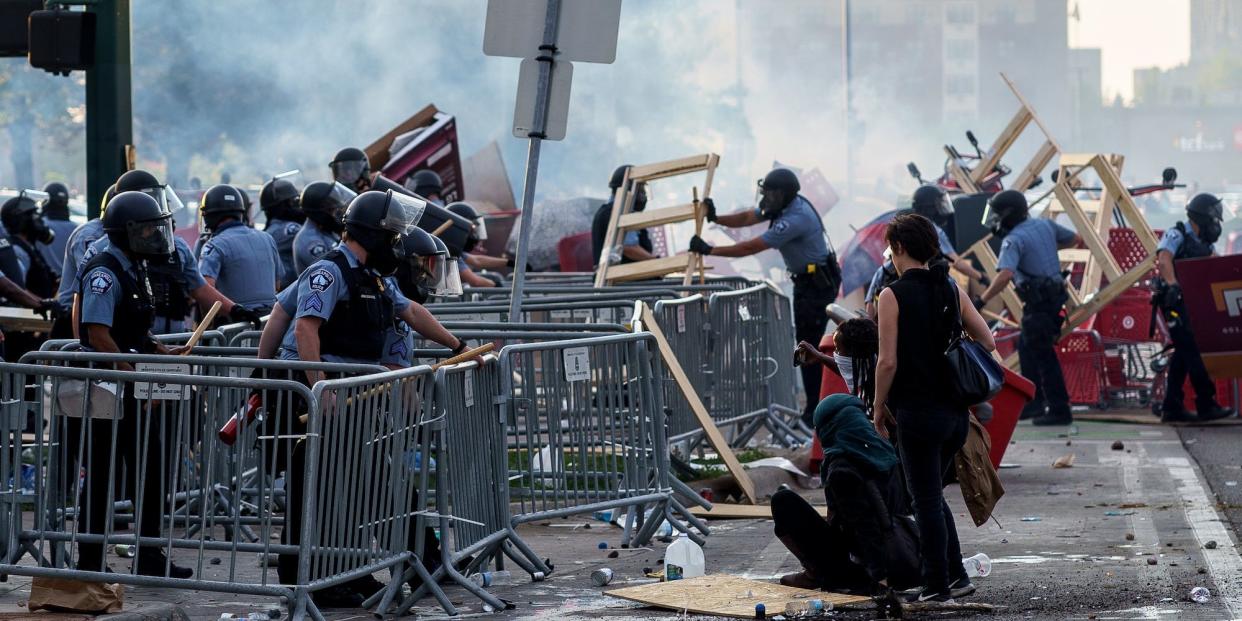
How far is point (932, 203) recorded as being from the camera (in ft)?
45.4

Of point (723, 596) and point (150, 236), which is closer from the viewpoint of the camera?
point (723, 596)

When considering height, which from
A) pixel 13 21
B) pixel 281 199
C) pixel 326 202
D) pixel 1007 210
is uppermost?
pixel 13 21

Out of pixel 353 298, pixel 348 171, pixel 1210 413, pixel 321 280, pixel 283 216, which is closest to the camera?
pixel 321 280

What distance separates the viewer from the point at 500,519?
7.29 metres

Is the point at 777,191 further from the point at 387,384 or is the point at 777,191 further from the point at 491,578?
the point at 387,384

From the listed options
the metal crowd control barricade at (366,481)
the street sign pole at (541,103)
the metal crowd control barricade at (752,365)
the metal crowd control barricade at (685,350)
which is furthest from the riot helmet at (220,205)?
the metal crowd control barricade at (366,481)

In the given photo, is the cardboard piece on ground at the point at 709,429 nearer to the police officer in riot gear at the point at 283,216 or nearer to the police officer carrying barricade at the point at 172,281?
the police officer carrying barricade at the point at 172,281

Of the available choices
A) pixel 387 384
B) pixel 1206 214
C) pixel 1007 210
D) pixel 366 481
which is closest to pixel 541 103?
pixel 387 384

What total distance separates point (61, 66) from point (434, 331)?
5046 millimetres

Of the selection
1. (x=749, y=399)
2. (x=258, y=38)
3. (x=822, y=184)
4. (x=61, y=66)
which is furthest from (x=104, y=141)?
(x=258, y=38)

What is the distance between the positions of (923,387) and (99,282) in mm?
3370

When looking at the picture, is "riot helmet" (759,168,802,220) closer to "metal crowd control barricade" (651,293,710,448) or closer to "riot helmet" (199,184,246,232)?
"metal crowd control barricade" (651,293,710,448)

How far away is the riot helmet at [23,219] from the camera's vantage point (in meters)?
14.0

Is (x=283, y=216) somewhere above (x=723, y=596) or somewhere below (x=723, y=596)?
above
